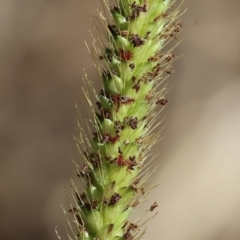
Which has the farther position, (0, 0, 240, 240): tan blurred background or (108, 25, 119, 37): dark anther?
(0, 0, 240, 240): tan blurred background

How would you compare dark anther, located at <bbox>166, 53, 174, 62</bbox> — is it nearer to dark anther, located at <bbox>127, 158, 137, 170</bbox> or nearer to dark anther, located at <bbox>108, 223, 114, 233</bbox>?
dark anther, located at <bbox>127, 158, 137, 170</bbox>

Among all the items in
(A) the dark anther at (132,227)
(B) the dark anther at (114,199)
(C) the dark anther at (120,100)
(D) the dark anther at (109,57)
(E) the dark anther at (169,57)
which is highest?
(D) the dark anther at (109,57)

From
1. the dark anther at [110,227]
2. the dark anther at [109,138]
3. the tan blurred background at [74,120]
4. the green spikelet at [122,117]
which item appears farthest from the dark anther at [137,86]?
the tan blurred background at [74,120]

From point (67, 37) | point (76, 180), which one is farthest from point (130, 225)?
point (67, 37)

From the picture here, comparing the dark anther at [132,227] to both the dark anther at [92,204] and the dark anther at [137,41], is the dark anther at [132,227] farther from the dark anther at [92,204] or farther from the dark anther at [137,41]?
the dark anther at [137,41]

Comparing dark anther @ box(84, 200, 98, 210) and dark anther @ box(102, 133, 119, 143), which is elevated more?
dark anther @ box(102, 133, 119, 143)

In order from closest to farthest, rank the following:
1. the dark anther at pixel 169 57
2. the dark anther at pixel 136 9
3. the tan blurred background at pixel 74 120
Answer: the dark anther at pixel 136 9, the dark anther at pixel 169 57, the tan blurred background at pixel 74 120

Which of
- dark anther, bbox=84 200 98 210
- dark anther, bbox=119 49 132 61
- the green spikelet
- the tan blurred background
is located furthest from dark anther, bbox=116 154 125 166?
the tan blurred background
